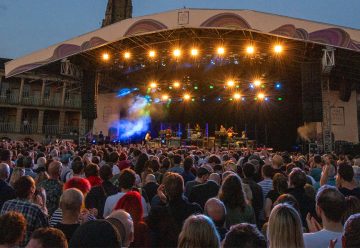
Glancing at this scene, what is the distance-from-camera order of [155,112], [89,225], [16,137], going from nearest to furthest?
1. [89,225]
2. [155,112]
3. [16,137]

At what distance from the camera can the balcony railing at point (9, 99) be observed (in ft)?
116

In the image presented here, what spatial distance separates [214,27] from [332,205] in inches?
526

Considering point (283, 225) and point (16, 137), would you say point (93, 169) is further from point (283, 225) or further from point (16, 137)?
point (16, 137)

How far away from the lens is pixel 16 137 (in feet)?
113

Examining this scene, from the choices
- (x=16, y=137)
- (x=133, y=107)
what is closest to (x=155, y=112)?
(x=133, y=107)

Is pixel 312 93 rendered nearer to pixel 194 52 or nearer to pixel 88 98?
pixel 194 52

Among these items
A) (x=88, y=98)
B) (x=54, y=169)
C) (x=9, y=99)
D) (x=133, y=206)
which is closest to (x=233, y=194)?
(x=133, y=206)

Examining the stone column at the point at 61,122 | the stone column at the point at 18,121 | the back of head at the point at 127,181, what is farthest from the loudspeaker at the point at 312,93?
the stone column at the point at 18,121

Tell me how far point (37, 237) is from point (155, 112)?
2866cm

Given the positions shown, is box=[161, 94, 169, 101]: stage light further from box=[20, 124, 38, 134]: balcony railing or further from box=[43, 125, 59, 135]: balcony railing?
box=[20, 124, 38, 134]: balcony railing

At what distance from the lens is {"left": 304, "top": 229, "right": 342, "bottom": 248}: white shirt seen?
255 centimetres

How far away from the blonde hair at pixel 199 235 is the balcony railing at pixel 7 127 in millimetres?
37204

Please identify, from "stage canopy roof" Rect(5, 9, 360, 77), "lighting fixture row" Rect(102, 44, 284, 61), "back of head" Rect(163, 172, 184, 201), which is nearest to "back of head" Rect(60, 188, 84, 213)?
"back of head" Rect(163, 172, 184, 201)

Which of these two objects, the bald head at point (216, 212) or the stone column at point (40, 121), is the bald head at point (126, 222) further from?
the stone column at point (40, 121)
